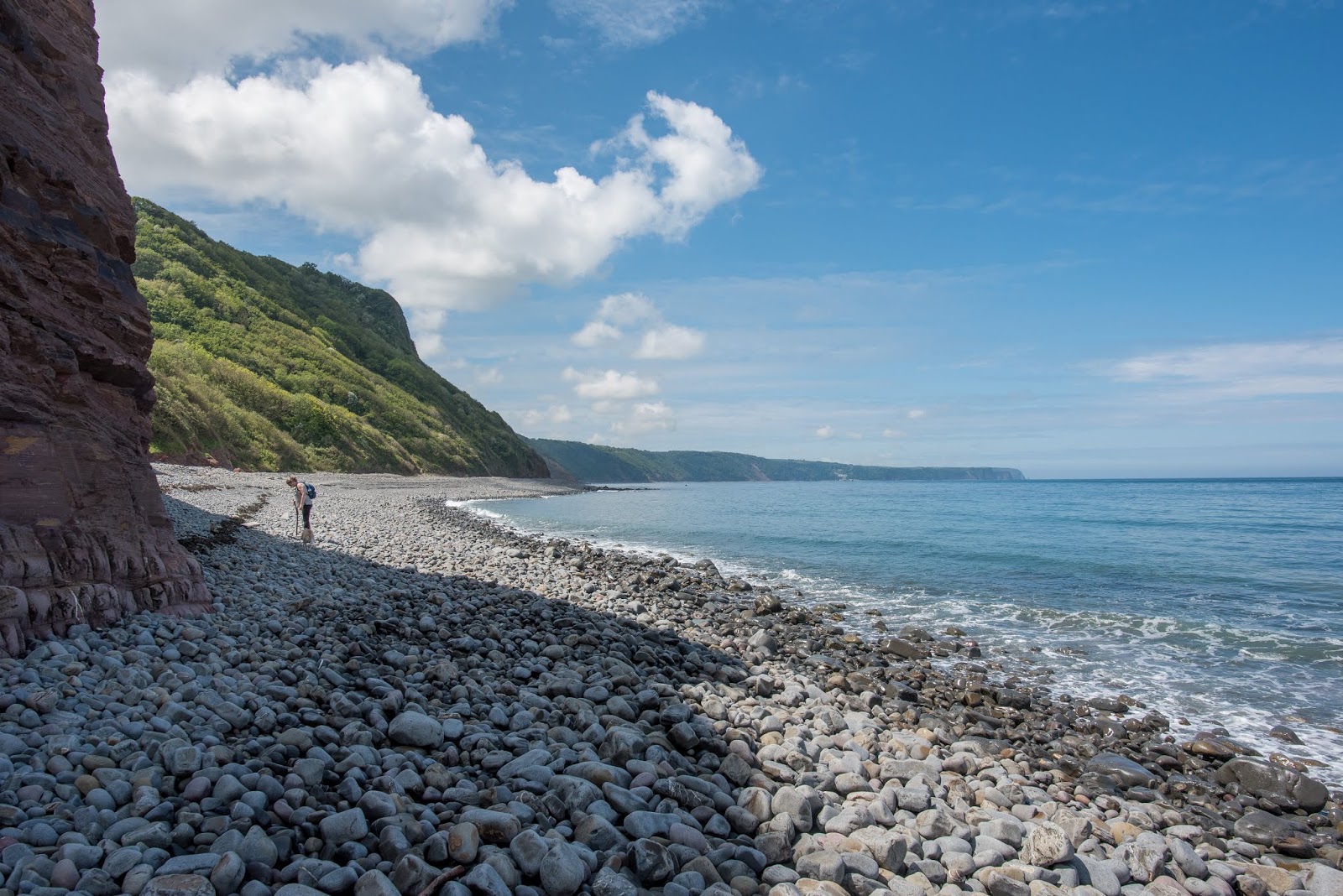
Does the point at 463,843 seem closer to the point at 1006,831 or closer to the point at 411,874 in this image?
the point at 411,874

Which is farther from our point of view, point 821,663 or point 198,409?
point 198,409

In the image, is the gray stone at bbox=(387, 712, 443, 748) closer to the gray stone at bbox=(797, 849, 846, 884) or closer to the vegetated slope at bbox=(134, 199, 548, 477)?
the gray stone at bbox=(797, 849, 846, 884)

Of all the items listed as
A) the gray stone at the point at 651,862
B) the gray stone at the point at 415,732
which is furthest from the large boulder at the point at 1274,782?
the gray stone at the point at 415,732

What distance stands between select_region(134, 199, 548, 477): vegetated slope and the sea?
2295cm

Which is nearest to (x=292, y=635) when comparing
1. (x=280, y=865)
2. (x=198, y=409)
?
(x=280, y=865)

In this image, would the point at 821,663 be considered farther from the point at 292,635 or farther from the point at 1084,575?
the point at 1084,575

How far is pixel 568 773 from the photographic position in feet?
17.3

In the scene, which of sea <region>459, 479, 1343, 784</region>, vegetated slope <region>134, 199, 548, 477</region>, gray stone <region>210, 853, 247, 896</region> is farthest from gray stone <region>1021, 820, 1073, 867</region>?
vegetated slope <region>134, 199, 548, 477</region>

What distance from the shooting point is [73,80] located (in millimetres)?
8930

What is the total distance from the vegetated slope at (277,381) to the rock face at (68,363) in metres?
37.9

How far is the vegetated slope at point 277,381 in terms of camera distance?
4866cm

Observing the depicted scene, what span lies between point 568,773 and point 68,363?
24.6 ft

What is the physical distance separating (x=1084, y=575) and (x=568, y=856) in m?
23.7

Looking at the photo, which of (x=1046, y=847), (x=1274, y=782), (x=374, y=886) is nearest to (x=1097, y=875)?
(x=1046, y=847)
